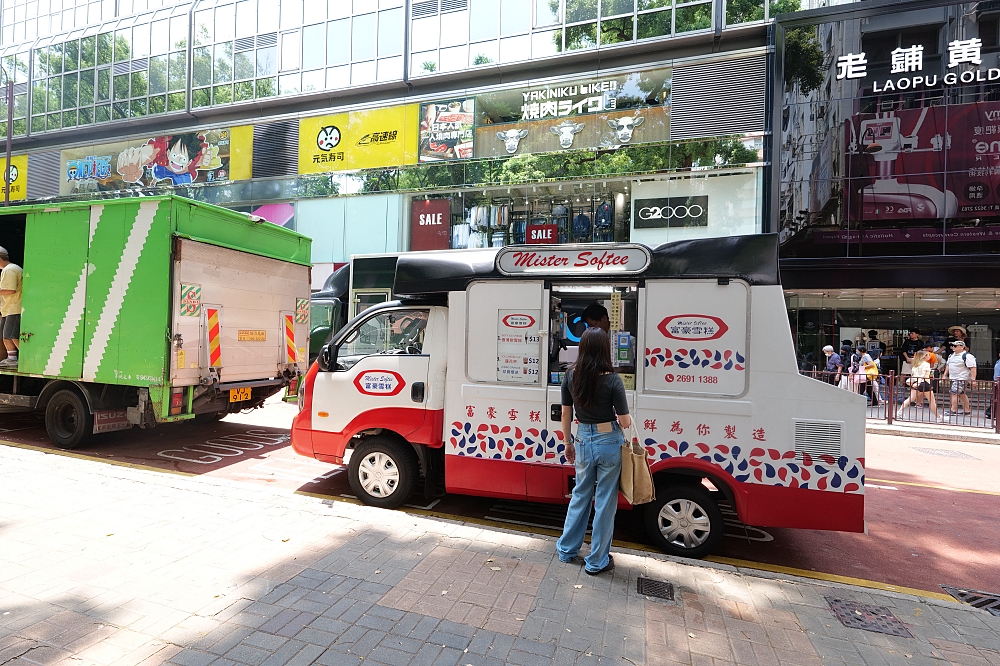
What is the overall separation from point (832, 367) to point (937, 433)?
4.85 metres

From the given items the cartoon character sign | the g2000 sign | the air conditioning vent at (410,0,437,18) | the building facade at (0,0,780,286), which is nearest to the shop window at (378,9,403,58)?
the building facade at (0,0,780,286)

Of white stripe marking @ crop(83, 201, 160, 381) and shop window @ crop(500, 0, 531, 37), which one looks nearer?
white stripe marking @ crop(83, 201, 160, 381)

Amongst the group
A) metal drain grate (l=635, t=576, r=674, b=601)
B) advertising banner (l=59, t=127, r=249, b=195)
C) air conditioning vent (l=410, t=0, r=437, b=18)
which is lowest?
metal drain grate (l=635, t=576, r=674, b=601)

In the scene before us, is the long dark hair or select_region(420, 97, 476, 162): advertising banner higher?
select_region(420, 97, 476, 162): advertising banner

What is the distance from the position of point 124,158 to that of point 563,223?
65.4ft

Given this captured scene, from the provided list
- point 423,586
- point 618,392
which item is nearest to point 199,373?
point 423,586

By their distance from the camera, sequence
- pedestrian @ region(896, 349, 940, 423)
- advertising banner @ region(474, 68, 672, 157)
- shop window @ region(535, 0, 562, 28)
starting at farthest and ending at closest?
shop window @ region(535, 0, 562, 28)
advertising banner @ region(474, 68, 672, 157)
pedestrian @ region(896, 349, 940, 423)

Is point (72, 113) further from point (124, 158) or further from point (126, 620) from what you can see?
point (126, 620)

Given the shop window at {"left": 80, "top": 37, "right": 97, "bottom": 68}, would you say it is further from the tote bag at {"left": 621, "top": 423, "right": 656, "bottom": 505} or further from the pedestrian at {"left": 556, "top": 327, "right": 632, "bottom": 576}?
the tote bag at {"left": 621, "top": 423, "right": 656, "bottom": 505}

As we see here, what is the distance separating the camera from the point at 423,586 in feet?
11.3

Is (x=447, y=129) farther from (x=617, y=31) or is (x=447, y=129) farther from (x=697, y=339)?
(x=697, y=339)

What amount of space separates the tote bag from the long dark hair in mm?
487

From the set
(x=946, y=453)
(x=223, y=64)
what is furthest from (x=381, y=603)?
(x=223, y=64)

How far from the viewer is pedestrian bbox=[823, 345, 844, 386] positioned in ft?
43.0
